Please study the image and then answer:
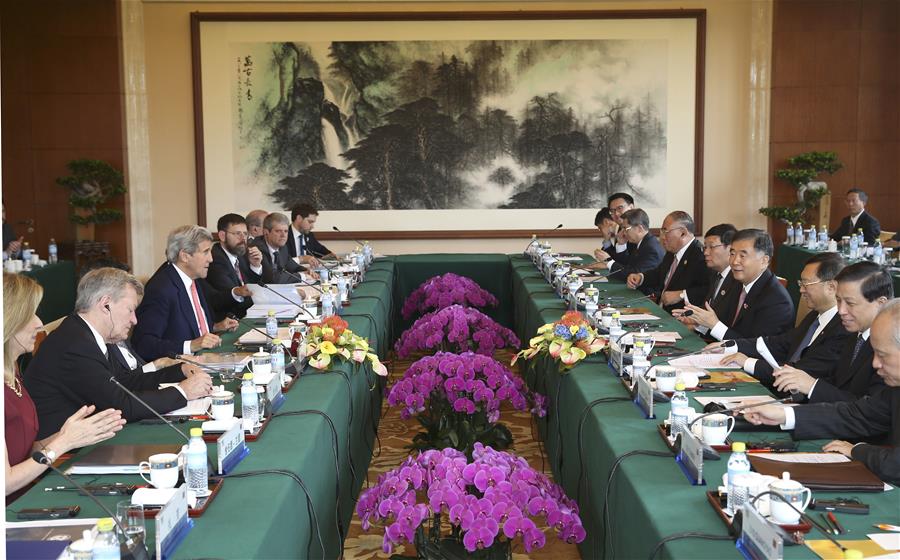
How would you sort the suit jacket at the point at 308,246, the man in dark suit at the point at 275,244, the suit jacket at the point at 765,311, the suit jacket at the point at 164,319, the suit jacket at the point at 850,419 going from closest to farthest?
the suit jacket at the point at 850,419
the suit jacket at the point at 164,319
the suit jacket at the point at 765,311
the man in dark suit at the point at 275,244
the suit jacket at the point at 308,246

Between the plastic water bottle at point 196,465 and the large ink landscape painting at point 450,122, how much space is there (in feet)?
26.0

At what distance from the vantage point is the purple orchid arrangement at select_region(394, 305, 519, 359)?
530cm

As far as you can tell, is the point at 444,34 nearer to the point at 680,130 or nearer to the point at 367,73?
the point at 367,73

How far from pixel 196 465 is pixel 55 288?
669cm

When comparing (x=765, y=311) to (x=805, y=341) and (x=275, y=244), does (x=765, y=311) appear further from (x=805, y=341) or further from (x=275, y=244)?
(x=275, y=244)

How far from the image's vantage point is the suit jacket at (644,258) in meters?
6.92

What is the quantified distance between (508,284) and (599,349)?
447 centimetres

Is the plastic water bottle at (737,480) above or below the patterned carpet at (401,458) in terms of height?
above

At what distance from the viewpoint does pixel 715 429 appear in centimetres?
263

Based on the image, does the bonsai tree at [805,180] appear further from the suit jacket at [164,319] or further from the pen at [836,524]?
the pen at [836,524]

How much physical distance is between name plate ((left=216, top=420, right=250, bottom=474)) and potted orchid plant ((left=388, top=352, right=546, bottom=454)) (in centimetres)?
142

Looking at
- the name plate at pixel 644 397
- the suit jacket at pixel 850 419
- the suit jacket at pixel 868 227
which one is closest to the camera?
the suit jacket at pixel 850 419

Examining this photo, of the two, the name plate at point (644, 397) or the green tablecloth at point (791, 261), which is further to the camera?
the green tablecloth at point (791, 261)

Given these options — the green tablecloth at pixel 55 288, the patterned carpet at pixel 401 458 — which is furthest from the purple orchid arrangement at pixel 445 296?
the green tablecloth at pixel 55 288
